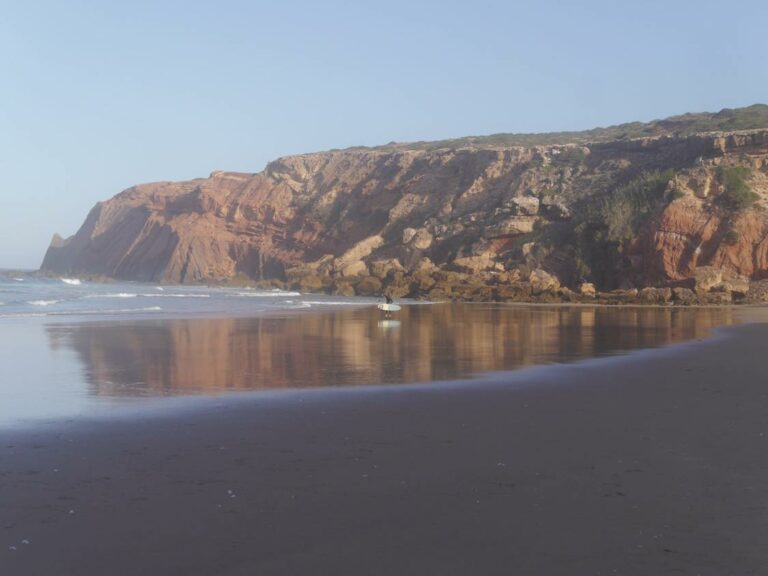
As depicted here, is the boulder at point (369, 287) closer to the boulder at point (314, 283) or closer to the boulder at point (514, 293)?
the boulder at point (314, 283)

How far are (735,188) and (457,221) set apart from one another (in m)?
23.2

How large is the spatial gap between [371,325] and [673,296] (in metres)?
18.6

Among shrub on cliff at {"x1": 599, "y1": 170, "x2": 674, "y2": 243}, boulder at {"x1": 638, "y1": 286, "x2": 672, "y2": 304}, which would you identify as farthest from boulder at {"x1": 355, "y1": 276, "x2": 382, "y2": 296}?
boulder at {"x1": 638, "y1": 286, "x2": 672, "y2": 304}

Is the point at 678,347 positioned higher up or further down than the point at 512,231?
further down

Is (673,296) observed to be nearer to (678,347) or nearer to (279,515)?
(678,347)

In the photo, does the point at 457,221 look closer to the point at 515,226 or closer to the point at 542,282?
the point at 515,226

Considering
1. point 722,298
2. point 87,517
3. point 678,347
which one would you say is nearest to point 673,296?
point 722,298

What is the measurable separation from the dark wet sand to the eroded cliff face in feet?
110

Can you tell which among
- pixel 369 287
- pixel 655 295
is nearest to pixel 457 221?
pixel 369 287

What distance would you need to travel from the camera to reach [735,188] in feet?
135

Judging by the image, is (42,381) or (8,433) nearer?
(8,433)

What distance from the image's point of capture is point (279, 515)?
557 centimetres

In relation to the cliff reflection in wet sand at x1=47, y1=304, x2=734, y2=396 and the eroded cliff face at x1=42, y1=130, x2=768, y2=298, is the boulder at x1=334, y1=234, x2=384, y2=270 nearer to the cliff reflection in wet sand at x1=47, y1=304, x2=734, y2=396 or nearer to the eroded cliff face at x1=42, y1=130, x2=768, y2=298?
the eroded cliff face at x1=42, y1=130, x2=768, y2=298

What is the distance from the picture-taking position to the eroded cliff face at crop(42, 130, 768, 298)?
4138cm
